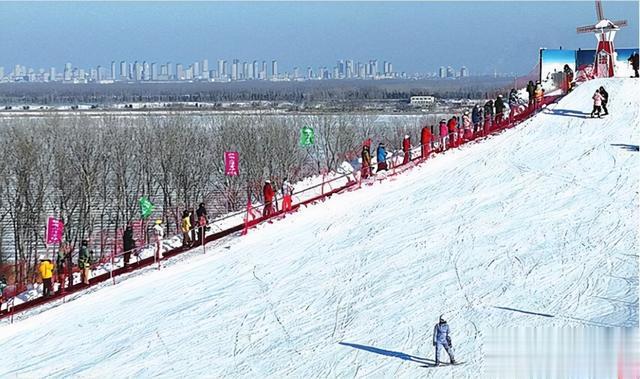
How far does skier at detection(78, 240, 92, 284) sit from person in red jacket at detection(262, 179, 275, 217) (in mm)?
4723

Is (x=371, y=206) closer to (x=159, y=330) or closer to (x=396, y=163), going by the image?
(x=396, y=163)

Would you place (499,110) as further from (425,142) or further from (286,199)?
(286,199)

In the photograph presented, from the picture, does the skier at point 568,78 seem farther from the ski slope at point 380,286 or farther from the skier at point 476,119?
the ski slope at point 380,286

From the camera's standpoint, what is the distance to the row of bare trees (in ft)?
164

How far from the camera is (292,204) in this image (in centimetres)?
2773

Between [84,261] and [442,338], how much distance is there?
435 inches

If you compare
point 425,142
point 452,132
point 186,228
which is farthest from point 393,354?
point 452,132

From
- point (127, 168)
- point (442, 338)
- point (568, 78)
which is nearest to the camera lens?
point (442, 338)

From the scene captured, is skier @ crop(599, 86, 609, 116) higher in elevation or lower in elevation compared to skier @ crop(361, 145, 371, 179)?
higher

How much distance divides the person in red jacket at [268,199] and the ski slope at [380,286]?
67 centimetres

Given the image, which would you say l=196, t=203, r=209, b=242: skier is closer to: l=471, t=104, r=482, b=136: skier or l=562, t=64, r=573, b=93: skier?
l=471, t=104, r=482, b=136: skier

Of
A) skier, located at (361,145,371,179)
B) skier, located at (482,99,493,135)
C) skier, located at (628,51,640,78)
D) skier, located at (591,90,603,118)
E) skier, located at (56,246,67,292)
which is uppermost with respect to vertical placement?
skier, located at (628,51,640,78)

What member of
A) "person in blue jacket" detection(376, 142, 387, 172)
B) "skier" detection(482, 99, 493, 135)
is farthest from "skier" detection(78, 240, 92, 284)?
"skier" detection(482, 99, 493, 135)

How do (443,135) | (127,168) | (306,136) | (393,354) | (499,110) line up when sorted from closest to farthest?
(393,354)
(306,136)
(443,135)
(499,110)
(127,168)
